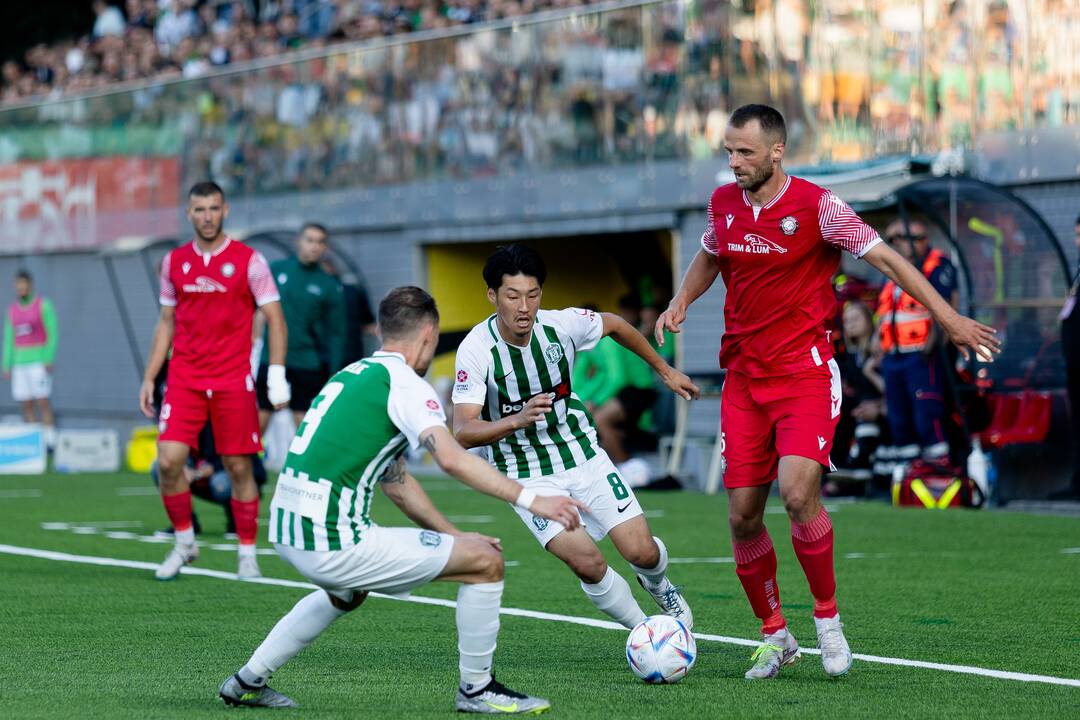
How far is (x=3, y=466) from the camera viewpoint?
20.4m

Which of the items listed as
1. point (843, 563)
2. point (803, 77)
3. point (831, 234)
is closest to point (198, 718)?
point (831, 234)

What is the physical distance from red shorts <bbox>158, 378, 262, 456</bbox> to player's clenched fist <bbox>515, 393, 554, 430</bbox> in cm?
386

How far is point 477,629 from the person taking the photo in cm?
599

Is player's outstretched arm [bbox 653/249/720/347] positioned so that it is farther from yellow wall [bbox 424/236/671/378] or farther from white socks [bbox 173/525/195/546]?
yellow wall [bbox 424/236/671/378]

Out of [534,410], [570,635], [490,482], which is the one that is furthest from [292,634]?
[570,635]

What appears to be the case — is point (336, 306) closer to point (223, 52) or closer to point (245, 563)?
point (245, 563)

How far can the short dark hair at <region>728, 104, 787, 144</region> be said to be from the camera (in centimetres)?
685

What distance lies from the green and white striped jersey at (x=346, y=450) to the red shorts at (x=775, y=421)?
159cm

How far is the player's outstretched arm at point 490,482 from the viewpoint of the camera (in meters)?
5.55

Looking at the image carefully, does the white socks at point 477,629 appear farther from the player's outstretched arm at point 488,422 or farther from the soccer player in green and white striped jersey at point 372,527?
the player's outstretched arm at point 488,422

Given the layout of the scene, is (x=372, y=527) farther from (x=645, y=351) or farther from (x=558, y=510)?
(x=645, y=351)

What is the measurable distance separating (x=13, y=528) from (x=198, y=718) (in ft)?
26.4

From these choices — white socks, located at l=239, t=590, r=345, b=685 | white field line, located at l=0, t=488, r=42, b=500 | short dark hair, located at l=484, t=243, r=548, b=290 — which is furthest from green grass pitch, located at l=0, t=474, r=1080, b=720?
white field line, located at l=0, t=488, r=42, b=500

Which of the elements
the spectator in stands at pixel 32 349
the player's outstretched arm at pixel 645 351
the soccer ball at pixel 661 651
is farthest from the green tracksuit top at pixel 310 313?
the spectator in stands at pixel 32 349
